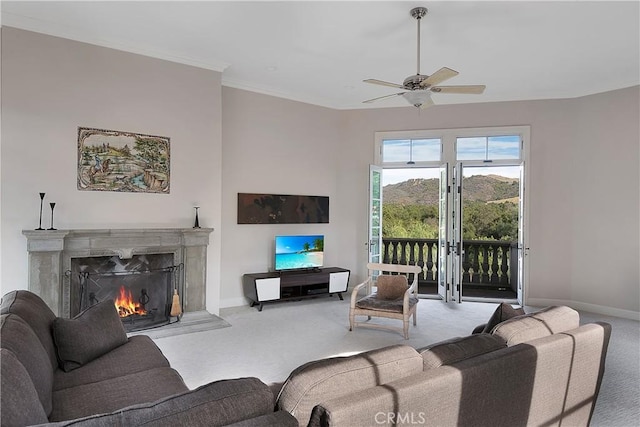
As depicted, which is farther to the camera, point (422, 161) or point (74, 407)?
point (422, 161)

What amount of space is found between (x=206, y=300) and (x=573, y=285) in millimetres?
5337

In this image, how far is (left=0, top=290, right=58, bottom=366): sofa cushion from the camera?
222 cm

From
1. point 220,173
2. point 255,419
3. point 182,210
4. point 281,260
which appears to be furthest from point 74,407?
point 281,260

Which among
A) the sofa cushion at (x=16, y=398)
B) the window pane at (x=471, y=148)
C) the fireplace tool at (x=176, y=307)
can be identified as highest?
the window pane at (x=471, y=148)

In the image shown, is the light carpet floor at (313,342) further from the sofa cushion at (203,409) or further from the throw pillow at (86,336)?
the sofa cushion at (203,409)

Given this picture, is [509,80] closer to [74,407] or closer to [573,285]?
[573,285]

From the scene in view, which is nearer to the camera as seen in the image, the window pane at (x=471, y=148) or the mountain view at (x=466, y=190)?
the window pane at (x=471, y=148)

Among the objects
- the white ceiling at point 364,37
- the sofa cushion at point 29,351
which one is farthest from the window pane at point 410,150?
the sofa cushion at point 29,351

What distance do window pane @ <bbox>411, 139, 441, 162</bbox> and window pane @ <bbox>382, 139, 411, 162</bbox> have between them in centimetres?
10

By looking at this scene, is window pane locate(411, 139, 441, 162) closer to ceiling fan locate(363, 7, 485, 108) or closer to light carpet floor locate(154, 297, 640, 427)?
light carpet floor locate(154, 297, 640, 427)

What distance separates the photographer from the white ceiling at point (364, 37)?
3664 mm

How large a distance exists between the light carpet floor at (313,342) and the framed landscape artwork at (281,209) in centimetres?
128

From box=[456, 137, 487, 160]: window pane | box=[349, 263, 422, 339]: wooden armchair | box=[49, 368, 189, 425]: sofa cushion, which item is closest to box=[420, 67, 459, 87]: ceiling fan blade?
box=[349, 263, 422, 339]: wooden armchair

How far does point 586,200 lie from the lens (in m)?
5.79
